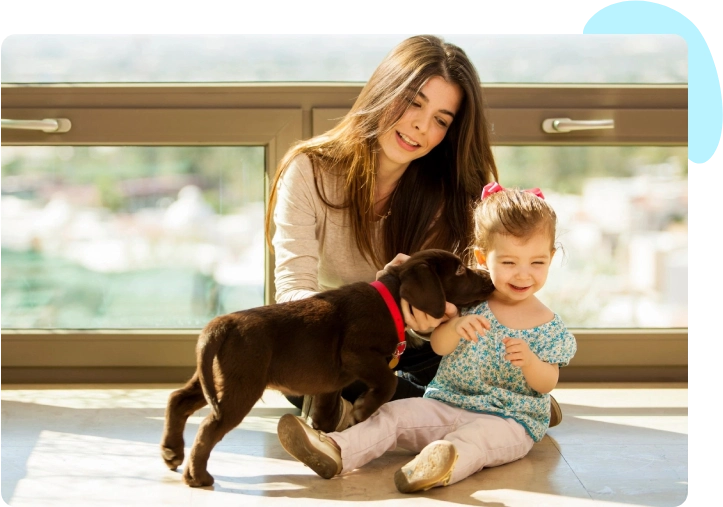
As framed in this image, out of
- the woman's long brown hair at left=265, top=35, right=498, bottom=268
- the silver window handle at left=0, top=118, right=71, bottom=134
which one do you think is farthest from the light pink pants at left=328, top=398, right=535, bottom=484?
the silver window handle at left=0, top=118, right=71, bottom=134

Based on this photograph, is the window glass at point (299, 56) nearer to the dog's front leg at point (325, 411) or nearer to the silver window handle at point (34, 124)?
the silver window handle at point (34, 124)

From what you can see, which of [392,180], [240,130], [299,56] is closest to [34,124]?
[240,130]

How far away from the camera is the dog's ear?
217 centimetres

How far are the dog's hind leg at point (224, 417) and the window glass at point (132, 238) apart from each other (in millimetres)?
1272

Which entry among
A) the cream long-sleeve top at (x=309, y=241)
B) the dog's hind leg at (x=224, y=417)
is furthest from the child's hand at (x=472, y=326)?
the dog's hind leg at (x=224, y=417)

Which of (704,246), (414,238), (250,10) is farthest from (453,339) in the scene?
(250,10)

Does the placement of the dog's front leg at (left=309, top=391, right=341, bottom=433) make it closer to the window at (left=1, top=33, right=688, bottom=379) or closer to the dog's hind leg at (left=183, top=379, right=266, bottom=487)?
the dog's hind leg at (left=183, top=379, right=266, bottom=487)

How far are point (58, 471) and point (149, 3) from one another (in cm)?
171

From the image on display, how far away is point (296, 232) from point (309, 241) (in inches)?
1.9

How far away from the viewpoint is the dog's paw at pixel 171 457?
7.09ft

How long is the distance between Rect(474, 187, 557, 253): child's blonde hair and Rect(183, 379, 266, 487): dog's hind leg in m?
0.79

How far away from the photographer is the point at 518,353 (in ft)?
7.38

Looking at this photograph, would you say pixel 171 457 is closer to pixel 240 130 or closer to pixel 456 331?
pixel 456 331

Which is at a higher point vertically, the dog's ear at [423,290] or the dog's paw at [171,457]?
the dog's ear at [423,290]
